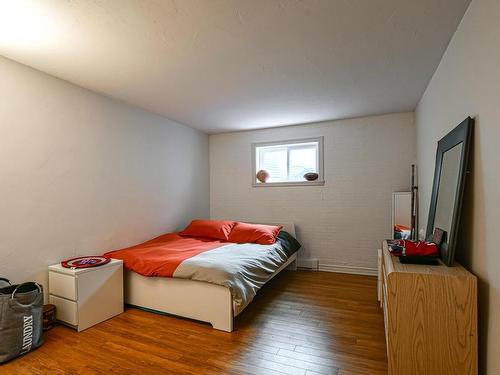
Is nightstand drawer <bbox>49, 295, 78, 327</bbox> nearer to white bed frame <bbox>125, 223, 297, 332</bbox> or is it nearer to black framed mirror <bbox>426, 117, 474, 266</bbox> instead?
white bed frame <bbox>125, 223, 297, 332</bbox>

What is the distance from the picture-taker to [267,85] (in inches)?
110

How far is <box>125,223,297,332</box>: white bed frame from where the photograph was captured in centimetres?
235

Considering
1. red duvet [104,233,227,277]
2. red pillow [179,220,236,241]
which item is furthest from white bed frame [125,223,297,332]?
red pillow [179,220,236,241]

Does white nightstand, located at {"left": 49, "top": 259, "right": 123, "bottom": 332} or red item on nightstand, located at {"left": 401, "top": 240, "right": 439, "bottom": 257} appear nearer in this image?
red item on nightstand, located at {"left": 401, "top": 240, "right": 439, "bottom": 257}

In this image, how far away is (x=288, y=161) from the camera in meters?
4.50

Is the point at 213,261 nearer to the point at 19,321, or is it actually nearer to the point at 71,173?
the point at 19,321

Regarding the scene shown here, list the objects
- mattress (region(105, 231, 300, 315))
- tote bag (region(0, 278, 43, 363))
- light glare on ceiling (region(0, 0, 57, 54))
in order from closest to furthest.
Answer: light glare on ceiling (region(0, 0, 57, 54))
tote bag (region(0, 278, 43, 363))
mattress (region(105, 231, 300, 315))

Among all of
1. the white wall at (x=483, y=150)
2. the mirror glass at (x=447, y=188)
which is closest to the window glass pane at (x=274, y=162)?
the mirror glass at (x=447, y=188)

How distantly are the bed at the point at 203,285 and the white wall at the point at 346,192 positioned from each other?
1435 millimetres

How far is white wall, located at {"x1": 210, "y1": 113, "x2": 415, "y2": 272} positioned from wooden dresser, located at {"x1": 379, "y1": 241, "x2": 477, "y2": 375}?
2.47 metres

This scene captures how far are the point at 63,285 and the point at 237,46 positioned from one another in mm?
2507

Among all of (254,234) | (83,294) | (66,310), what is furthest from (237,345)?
(254,234)

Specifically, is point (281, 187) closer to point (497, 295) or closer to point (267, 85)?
point (267, 85)

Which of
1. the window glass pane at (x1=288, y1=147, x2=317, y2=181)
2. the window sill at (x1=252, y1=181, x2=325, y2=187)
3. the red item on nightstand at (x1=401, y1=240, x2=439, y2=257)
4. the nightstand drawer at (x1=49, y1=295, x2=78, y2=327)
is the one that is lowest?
the nightstand drawer at (x1=49, y1=295, x2=78, y2=327)
